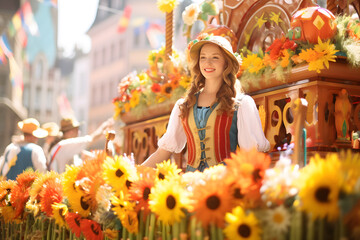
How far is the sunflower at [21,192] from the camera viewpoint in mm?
3611

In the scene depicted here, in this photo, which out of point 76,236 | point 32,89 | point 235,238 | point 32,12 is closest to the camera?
point 235,238

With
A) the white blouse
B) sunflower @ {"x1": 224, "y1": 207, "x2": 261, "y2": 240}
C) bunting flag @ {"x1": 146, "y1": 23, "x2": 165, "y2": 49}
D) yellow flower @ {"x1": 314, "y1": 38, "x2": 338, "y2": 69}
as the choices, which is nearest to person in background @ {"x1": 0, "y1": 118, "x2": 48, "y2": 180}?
the white blouse

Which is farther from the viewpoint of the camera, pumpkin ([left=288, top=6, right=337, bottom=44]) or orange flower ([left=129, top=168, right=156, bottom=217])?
pumpkin ([left=288, top=6, right=337, bottom=44])

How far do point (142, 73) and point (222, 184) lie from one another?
12.6 feet

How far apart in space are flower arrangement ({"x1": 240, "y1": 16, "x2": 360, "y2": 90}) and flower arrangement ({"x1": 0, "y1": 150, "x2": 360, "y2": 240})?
4.68 ft

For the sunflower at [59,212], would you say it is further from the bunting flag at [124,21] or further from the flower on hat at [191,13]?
the bunting flag at [124,21]

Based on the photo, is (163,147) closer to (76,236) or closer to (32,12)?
(76,236)

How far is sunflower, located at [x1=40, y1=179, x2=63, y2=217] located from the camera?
3047mm

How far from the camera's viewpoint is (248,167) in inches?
72.4

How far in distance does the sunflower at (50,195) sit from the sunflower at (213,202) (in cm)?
139

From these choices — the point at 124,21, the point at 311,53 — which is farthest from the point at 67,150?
the point at 124,21

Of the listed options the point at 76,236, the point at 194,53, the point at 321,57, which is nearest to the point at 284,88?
the point at 321,57

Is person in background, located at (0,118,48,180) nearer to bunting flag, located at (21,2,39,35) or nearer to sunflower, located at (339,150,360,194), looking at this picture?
sunflower, located at (339,150,360,194)

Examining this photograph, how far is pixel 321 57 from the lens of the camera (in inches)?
134
